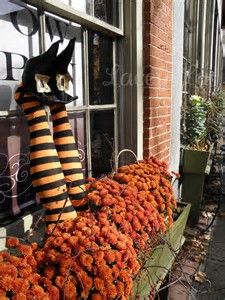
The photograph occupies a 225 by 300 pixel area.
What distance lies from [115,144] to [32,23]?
1.19m

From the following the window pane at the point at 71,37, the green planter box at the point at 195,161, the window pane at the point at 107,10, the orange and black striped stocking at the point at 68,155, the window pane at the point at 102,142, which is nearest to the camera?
the orange and black striped stocking at the point at 68,155

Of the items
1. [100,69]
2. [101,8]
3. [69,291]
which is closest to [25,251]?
[69,291]

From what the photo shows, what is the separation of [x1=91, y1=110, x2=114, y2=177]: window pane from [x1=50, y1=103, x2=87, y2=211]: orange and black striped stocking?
0.62 metres

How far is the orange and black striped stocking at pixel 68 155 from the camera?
188 cm

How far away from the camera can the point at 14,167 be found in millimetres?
1852

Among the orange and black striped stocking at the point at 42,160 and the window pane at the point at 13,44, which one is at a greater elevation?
the window pane at the point at 13,44

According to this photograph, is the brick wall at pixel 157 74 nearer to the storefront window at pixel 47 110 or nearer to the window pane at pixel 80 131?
the storefront window at pixel 47 110

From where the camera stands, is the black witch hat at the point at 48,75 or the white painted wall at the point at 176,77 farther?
the white painted wall at the point at 176,77

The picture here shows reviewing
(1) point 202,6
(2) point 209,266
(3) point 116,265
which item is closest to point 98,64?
(3) point 116,265

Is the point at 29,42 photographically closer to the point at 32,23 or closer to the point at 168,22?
the point at 32,23

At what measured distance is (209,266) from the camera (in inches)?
128

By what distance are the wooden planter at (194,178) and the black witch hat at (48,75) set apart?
258 centimetres

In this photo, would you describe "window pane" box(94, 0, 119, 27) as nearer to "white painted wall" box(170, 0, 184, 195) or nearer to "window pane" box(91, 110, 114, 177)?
"window pane" box(91, 110, 114, 177)

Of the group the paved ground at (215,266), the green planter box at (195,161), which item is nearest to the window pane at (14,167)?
the paved ground at (215,266)
